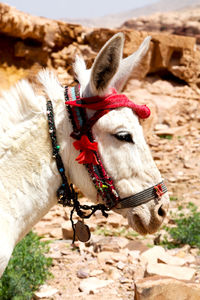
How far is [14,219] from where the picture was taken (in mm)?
1582

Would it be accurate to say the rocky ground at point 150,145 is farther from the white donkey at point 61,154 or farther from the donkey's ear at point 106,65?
the donkey's ear at point 106,65

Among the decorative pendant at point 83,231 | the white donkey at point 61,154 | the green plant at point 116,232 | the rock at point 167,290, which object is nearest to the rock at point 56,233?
the green plant at point 116,232

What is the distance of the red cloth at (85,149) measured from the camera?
1658mm

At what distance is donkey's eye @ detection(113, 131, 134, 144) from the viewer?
1.68 meters

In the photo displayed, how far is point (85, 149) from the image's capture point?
1664 millimetres

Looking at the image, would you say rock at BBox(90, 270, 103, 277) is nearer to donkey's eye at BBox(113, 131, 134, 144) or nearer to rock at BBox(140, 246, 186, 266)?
rock at BBox(140, 246, 186, 266)

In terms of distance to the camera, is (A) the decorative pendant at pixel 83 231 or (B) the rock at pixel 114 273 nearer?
(A) the decorative pendant at pixel 83 231

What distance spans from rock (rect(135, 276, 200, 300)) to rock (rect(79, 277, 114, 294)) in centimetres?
111

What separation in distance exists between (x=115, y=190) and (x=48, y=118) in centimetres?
56

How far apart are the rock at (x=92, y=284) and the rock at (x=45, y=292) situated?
0.34 meters

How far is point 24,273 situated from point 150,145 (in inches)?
284

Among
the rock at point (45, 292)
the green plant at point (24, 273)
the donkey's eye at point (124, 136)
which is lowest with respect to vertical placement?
the rock at point (45, 292)

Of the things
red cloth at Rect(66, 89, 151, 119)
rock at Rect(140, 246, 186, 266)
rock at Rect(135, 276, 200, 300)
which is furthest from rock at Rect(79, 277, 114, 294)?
red cloth at Rect(66, 89, 151, 119)

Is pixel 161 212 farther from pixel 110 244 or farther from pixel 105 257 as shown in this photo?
pixel 110 244
